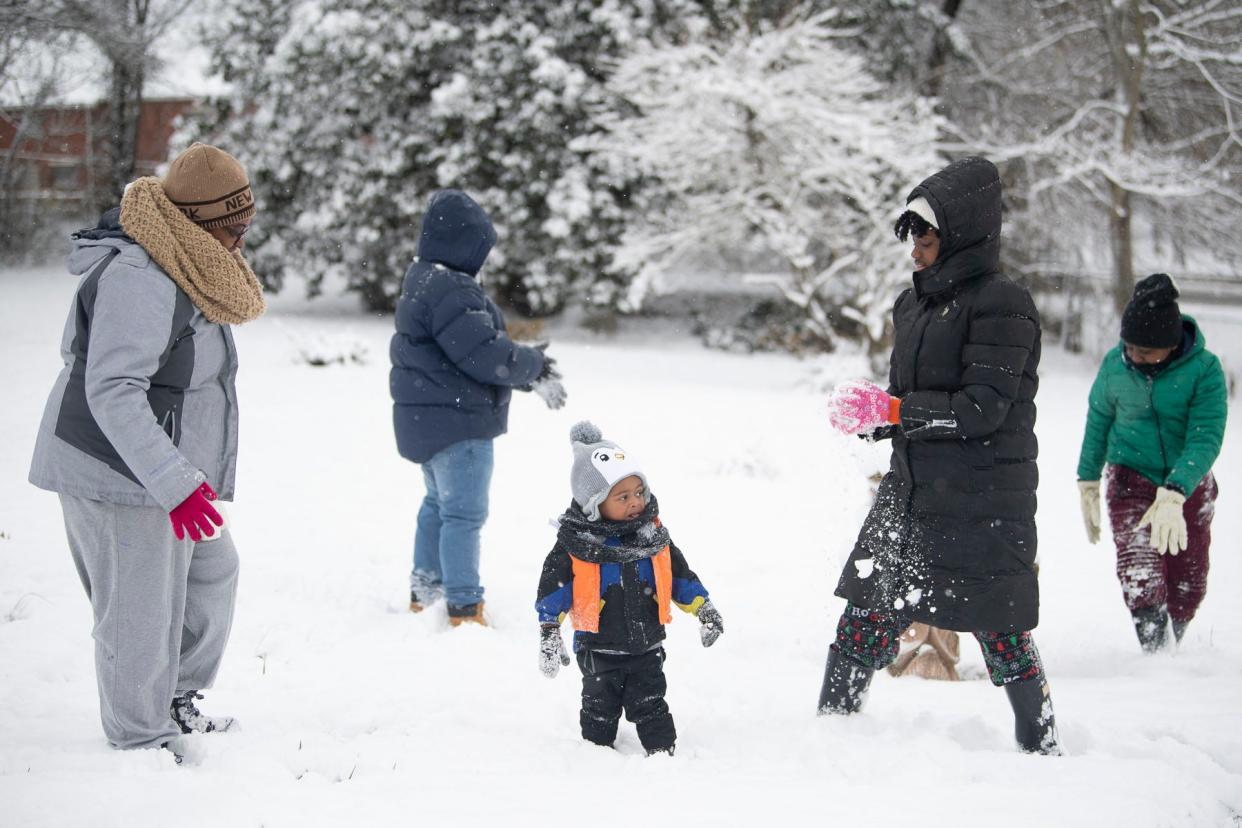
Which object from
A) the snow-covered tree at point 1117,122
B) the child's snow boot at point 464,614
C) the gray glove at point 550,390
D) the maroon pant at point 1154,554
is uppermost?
the snow-covered tree at point 1117,122

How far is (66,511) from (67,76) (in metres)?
18.4

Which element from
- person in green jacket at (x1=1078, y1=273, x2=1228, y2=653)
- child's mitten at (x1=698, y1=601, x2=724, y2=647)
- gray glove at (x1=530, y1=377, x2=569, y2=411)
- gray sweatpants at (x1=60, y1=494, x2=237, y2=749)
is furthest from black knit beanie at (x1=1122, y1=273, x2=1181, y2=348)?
gray sweatpants at (x1=60, y1=494, x2=237, y2=749)

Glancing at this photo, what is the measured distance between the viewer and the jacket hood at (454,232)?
4.40 meters

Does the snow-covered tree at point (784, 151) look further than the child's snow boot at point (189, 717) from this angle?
Yes

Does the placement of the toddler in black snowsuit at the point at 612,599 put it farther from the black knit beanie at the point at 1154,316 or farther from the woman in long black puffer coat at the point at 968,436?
the black knit beanie at the point at 1154,316

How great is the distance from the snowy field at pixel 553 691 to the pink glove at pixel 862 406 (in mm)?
1043

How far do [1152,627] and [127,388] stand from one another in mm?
4223

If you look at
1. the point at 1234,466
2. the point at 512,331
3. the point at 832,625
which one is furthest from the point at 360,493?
the point at 512,331

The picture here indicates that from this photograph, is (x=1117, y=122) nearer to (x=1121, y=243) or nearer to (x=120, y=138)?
(x=1121, y=243)

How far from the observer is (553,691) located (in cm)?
374

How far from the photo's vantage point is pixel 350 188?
16.3m

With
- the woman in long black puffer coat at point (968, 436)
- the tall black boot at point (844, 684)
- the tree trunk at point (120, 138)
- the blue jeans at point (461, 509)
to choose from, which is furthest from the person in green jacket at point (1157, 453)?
the tree trunk at point (120, 138)

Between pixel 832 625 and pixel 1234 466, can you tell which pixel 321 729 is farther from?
pixel 1234 466

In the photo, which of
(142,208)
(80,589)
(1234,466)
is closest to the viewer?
(142,208)
